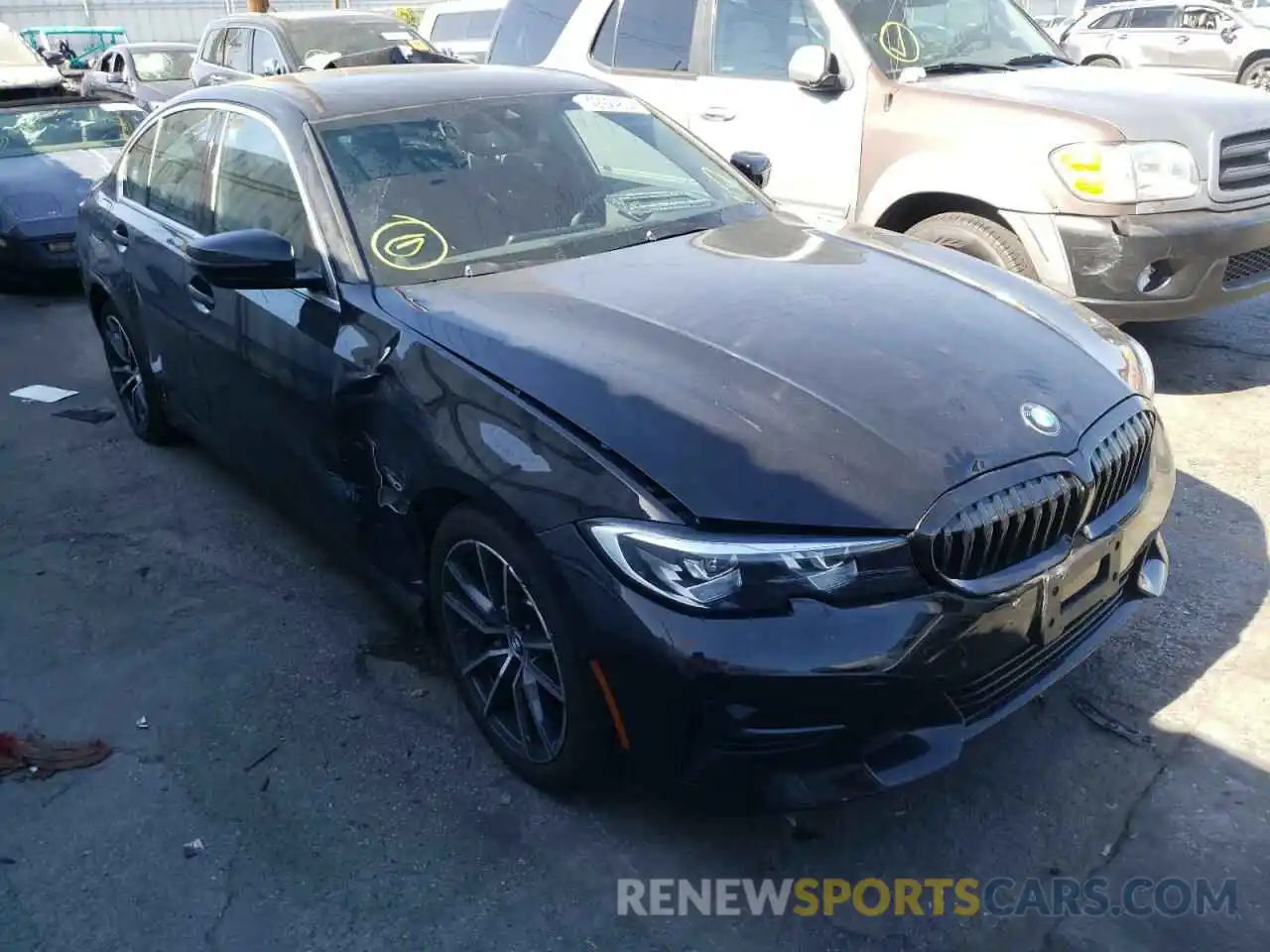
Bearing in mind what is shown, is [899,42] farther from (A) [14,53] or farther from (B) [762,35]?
(A) [14,53]

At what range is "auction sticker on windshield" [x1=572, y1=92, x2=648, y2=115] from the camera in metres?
3.95

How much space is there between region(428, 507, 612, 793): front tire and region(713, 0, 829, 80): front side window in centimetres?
392

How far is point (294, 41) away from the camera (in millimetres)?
10422

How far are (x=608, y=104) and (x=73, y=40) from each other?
3195 centimetres

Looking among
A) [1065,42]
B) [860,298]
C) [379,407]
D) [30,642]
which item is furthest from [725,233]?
[1065,42]

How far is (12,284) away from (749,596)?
8526 mm

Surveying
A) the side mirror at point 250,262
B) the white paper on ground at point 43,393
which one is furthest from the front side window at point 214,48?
the side mirror at point 250,262

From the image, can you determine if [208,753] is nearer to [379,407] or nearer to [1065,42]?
[379,407]

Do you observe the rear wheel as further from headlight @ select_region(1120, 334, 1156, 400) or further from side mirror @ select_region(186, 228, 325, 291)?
side mirror @ select_region(186, 228, 325, 291)

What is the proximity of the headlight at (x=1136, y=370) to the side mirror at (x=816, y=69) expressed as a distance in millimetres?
2687

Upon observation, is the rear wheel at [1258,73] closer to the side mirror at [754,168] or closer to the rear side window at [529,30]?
the rear side window at [529,30]

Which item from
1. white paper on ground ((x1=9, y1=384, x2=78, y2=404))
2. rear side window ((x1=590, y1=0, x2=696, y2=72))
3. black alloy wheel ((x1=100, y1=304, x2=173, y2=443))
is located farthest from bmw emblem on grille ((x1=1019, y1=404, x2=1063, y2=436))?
white paper on ground ((x1=9, y1=384, x2=78, y2=404))

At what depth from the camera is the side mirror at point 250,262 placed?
3.06 metres

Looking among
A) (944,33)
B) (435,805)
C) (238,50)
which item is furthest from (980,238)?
(238,50)
